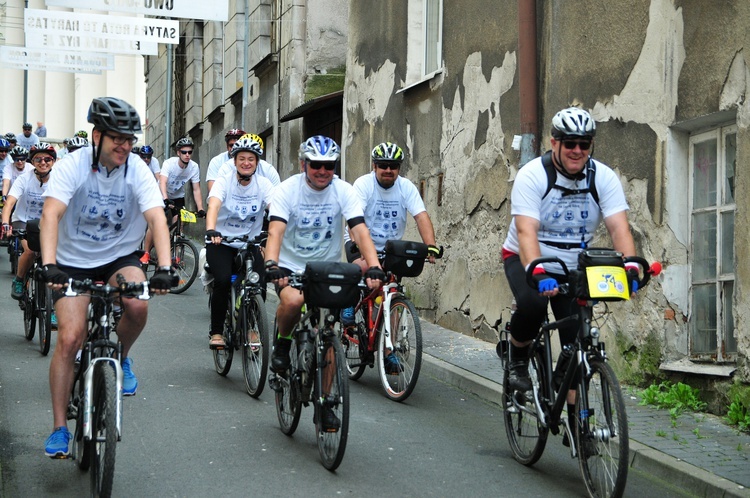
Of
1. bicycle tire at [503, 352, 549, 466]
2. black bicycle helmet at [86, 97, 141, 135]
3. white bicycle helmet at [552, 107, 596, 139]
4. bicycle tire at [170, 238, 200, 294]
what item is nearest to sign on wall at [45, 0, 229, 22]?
bicycle tire at [170, 238, 200, 294]

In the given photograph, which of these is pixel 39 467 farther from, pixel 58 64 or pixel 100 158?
pixel 58 64

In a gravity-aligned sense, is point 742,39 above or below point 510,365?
above

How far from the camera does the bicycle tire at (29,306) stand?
10805mm

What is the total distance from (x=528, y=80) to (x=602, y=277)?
5.11 meters

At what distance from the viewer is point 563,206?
20.0 ft

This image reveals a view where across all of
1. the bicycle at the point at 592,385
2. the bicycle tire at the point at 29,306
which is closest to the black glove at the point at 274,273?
the bicycle at the point at 592,385

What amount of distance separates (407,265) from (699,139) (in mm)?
2392

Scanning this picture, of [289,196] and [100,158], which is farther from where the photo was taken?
[289,196]

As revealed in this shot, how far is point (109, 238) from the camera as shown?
606cm

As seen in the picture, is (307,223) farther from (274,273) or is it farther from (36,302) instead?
(36,302)

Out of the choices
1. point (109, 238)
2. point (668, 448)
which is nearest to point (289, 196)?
point (109, 238)

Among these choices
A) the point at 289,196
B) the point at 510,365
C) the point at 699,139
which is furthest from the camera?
the point at 699,139

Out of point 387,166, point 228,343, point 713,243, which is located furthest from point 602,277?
point 228,343

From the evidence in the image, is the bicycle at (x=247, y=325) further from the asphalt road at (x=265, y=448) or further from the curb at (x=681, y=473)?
the curb at (x=681, y=473)
